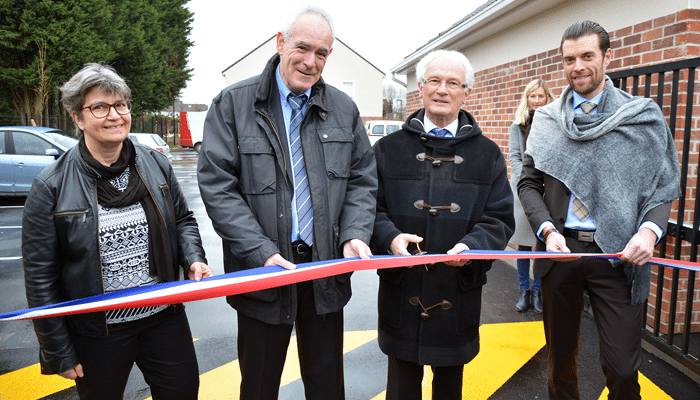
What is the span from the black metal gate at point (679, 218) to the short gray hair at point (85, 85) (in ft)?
11.4

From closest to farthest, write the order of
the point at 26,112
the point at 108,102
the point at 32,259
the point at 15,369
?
the point at 32,259
the point at 108,102
the point at 15,369
the point at 26,112

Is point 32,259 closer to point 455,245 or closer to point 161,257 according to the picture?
point 161,257

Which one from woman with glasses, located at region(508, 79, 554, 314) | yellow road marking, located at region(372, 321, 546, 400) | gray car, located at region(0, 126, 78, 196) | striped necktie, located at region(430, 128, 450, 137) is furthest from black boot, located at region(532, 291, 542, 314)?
gray car, located at region(0, 126, 78, 196)

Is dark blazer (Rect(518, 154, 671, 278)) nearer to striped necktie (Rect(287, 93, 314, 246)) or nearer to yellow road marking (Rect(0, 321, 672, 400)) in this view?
yellow road marking (Rect(0, 321, 672, 400))

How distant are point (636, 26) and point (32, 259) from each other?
4.85 m

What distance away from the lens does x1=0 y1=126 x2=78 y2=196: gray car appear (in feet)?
35.3

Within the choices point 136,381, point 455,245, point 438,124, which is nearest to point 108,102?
point 438,124

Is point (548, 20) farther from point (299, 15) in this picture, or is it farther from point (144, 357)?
point (144, 357)

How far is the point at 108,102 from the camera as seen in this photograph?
6.77 ft

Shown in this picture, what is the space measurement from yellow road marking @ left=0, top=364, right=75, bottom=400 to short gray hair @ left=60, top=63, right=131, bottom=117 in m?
2.17

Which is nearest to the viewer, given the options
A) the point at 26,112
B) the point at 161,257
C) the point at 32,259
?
the point at 32,259

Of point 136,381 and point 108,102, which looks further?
point 136,381

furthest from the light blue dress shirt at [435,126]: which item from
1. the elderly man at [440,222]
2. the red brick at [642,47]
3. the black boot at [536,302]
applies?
the black boot at [536,302]

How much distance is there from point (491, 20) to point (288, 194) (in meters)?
5.66
